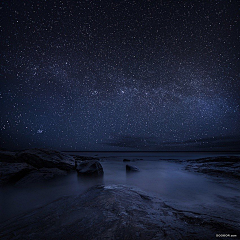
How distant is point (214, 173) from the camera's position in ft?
28.7

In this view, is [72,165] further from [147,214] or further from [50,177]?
[147,214]

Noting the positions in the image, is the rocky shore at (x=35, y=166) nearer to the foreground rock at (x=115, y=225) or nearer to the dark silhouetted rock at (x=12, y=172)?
the dark silhouetted rock at (x=12, y=172)

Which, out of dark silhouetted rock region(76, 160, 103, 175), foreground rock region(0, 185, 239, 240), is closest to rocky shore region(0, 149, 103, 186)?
dark silhouetted rock region(76, 160, 103, 175)

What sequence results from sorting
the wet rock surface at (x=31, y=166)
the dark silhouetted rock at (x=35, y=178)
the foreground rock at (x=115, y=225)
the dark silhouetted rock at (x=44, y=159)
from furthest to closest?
the dark silhouetted rock at (x=44, y=159), the wet rock surface at (x=31, y=166), the dark silhouetted rock at (x=35, y=178), the foreground rock at (x=115, y=225)

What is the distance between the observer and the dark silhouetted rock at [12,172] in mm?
5852

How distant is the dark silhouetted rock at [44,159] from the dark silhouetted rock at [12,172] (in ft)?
3.83

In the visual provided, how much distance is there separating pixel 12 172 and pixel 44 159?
2053 millimetres

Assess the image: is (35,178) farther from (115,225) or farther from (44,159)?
(115,225)

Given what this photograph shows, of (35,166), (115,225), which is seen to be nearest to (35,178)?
(35,166)

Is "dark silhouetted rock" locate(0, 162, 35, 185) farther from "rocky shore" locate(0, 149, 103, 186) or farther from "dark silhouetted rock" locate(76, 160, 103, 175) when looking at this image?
"dark silhouetted rock" locate(76, 160, 103, 175)

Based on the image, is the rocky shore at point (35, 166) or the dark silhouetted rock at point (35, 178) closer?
the dark silhouetted rock at point (35, 178)

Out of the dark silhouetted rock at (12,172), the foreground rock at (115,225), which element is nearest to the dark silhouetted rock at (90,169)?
the dark silhouetted rock at (12,172)

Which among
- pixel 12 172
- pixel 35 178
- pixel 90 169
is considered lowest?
pixel 90 169

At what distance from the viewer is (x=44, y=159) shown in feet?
Answer: 27.1
